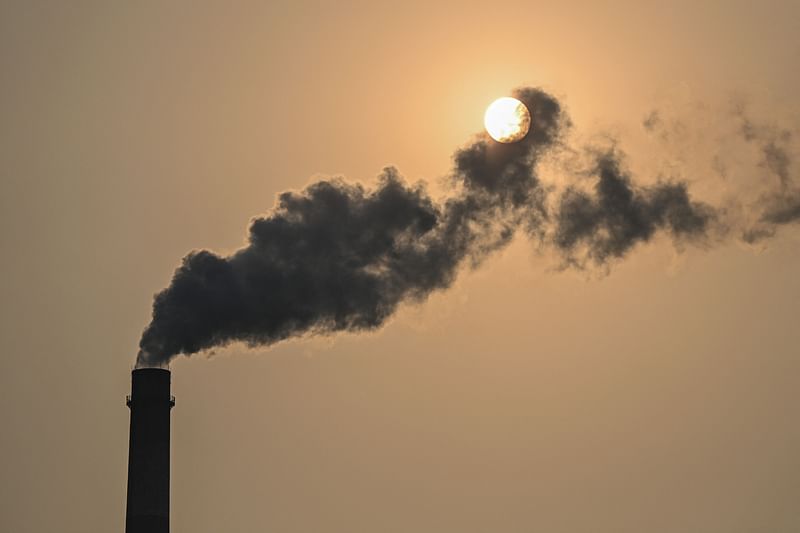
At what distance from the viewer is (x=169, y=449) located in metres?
44.0

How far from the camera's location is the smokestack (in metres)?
43.1

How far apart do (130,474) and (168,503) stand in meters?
1.43

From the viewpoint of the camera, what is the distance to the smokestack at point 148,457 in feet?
141

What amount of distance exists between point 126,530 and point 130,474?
1652 millimetres

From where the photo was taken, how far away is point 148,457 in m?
43.3

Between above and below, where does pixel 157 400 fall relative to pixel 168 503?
above

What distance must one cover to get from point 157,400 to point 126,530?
3.97 meters

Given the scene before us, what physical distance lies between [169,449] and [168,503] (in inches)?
63.5

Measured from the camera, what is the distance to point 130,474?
1715 inches

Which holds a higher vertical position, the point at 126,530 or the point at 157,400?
the point at 157,400

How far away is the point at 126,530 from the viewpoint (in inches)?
1703

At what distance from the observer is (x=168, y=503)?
A: 43.7 meters
